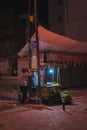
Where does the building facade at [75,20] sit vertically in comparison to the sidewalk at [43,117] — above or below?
above

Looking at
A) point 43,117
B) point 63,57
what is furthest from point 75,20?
point 43,117

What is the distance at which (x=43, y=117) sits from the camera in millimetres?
13750

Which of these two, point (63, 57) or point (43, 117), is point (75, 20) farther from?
point (43, 117)

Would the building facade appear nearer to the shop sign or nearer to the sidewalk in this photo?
the shop sign

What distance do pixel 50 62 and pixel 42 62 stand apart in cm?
52

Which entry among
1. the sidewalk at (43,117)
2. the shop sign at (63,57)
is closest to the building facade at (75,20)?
the shop sign at (63,57)

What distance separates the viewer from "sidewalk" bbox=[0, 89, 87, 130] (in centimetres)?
1186

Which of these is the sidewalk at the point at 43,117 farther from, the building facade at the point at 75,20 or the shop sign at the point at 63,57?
the building facade at the point at 75,20

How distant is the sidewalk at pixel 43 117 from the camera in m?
11.9

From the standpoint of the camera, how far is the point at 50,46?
2311 centimetres

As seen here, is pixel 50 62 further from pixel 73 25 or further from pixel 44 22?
pixel 44 22

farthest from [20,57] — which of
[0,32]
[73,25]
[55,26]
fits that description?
[0,32]

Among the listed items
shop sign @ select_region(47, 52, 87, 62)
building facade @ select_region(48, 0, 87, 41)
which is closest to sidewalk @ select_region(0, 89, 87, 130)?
shop sign @ select_region(47, 52, 87, 62)

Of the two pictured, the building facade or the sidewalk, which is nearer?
the sidewalk
